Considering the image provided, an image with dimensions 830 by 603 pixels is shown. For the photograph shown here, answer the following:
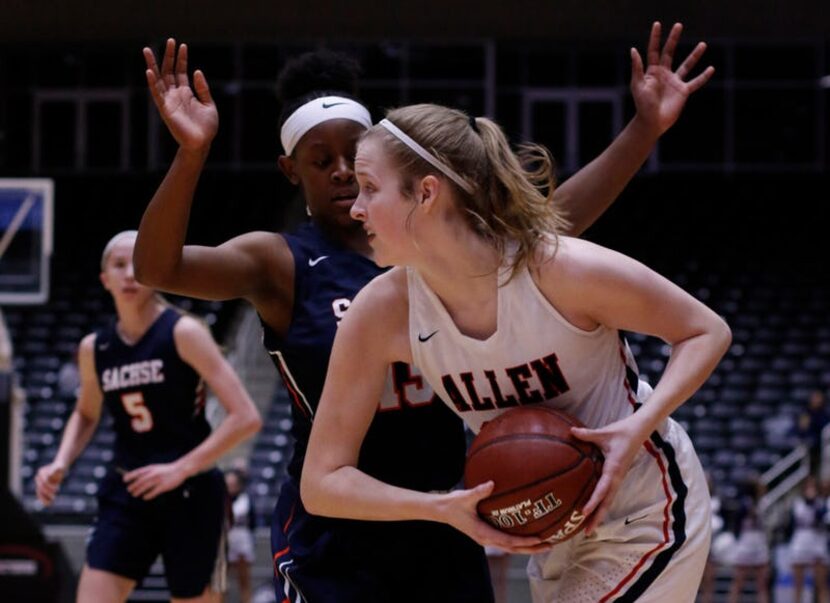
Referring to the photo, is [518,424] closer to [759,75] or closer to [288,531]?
[288,531]

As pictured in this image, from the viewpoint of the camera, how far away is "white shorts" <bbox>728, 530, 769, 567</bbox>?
1277 cm

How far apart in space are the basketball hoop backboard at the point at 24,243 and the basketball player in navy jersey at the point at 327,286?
8717 millimetres

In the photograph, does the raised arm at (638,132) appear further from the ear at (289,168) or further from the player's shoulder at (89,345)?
the player's shoulder at (89,345)

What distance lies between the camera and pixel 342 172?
329 centimetres

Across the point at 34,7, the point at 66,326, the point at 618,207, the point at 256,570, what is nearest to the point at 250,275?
the point at 34,7

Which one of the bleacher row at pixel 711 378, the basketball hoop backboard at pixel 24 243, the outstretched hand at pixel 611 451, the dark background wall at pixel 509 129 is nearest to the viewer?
the outstretched hand at pixel 611 451

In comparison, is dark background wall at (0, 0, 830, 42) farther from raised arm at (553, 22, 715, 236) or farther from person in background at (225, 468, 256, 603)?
person in background at (225, 468, 256, 603)

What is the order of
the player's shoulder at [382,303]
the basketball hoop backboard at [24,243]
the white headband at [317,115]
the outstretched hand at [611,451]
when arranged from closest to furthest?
the outstretched hand at [611,451] < the player's shoulder at [382,303] < the white headband at [317,115] < the basketball hoop backboard at [24,243]

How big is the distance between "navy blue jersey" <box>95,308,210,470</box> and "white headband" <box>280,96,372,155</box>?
196 cm

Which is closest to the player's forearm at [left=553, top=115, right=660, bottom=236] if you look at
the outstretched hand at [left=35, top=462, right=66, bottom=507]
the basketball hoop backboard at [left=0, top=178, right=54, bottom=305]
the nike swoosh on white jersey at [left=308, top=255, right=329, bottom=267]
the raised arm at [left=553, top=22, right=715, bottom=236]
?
the raised arm at [left=553, top=22, right=715, bottom=236]

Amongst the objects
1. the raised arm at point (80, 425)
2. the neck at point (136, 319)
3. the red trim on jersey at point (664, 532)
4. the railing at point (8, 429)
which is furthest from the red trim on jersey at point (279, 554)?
the railing at point (8, 429)

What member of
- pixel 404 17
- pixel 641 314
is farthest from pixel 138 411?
pixel 641 314

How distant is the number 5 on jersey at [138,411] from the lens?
5.15 metres

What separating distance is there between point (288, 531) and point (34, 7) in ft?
7.76
